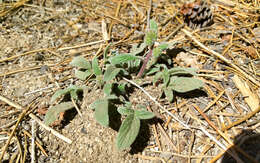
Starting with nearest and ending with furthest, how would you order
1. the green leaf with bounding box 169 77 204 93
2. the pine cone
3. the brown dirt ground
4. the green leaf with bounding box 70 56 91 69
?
the brown dirt ground, the green leaf with bounding box 169 77 204 93, the green leaf with bounding box 70 56 91 69, the pine cone

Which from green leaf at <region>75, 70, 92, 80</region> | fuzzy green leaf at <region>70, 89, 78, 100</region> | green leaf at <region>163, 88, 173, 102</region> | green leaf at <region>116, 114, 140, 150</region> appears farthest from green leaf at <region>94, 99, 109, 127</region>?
green leaf at <region>163, 88, 173, 102</region>

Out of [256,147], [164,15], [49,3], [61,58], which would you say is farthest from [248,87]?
[49,3]

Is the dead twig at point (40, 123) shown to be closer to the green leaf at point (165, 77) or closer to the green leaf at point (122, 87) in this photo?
the green leaf at point (122, 87)

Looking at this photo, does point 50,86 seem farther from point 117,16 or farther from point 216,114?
point 216,114

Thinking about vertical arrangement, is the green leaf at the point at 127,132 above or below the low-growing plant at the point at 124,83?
below

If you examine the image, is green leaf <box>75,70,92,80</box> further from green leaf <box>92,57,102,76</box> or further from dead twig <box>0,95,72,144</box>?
dead twig <box>0,95,72,144</box>

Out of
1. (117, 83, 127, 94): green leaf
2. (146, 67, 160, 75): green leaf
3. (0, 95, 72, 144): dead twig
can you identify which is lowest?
(0, 95, 72, 144): dead twig

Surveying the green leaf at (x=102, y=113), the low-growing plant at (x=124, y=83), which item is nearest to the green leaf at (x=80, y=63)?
the low-growing plant at (x=124, y=83)
